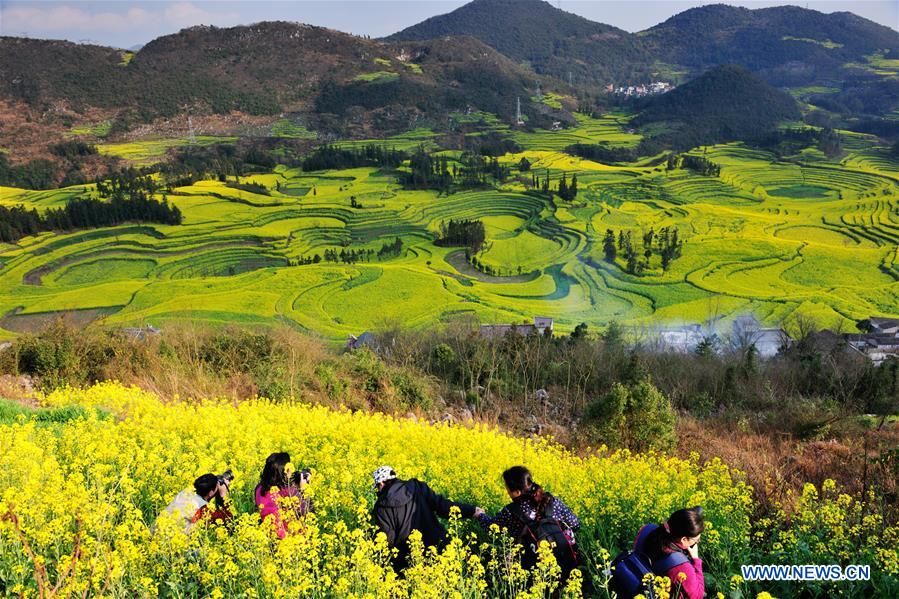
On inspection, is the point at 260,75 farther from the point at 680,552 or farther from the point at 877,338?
the point at 680,552

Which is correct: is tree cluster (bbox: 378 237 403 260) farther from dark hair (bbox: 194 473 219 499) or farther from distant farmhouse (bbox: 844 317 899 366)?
dark hair (bbox: 194 473 219 499)

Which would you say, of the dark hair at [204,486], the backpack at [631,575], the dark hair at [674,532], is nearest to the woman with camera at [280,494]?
the dark hair at [204,486]

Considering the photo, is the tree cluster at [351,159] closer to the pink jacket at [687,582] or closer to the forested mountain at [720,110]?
the forested mountain at [720,110]

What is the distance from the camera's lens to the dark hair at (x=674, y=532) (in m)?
3.36

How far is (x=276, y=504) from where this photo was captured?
4.20 m

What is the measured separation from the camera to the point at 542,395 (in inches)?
608

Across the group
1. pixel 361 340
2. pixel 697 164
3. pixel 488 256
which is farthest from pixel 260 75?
pixel 361 340

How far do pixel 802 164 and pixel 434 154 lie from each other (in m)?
48.1

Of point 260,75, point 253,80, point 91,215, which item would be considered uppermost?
point 260,75

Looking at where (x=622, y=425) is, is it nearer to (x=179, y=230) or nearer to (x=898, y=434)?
(x=898, y=434)

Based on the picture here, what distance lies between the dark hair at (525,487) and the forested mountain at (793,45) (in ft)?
551

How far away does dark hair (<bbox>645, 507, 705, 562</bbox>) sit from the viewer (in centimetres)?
336

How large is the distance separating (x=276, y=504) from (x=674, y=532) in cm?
284

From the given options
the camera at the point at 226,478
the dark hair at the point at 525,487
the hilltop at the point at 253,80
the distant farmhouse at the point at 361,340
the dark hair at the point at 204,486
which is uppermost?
the hilltop at the point at 253,80
